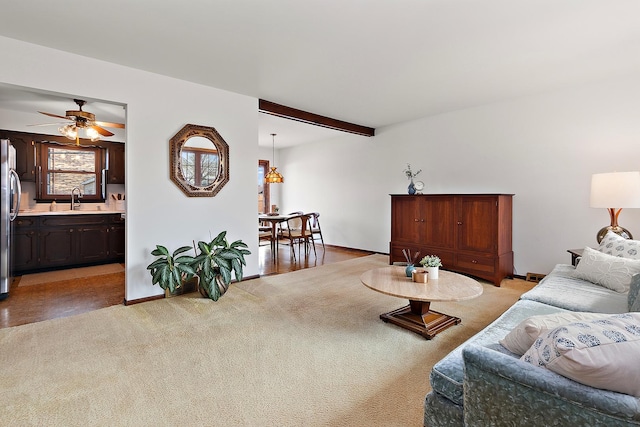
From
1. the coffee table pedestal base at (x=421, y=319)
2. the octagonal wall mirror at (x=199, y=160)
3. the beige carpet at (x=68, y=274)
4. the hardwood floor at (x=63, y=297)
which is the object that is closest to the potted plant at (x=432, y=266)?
the coffee table pedestal base at (x=421, y=319)

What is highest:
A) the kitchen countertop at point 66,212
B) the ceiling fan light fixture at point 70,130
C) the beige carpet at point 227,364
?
the ceiling fan light fixture at point 70,130

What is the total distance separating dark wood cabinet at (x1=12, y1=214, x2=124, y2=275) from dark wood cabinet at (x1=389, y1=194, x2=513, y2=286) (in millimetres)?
4856

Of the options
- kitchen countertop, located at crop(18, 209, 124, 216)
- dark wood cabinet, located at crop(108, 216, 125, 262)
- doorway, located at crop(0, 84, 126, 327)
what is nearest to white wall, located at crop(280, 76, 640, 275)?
doorway, located at crop(0, 84, 126, 327)

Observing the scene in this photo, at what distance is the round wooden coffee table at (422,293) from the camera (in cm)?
237

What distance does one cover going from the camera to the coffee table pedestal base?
2.58 meters

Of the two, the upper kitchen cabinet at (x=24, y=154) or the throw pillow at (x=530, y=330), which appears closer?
the throw pillow at (x=530, y=330)

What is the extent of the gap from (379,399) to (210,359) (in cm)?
120

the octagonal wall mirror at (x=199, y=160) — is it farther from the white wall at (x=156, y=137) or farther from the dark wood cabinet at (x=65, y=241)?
the dark wood cabinet at (x=65, y=241)

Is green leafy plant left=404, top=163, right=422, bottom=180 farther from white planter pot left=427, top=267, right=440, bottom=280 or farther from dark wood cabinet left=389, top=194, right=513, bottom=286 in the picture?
white planter pot left=427, top=267, right=440, bottom=280

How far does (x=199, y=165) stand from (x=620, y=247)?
4321 millimetres

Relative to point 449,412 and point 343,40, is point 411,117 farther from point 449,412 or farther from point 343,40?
point 449,412

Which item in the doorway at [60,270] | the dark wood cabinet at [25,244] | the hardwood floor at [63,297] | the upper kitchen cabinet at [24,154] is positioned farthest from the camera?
the upper kitchen cabinet at [24,154]

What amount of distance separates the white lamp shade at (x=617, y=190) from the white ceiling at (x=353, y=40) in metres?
1.17

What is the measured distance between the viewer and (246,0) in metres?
2.16
